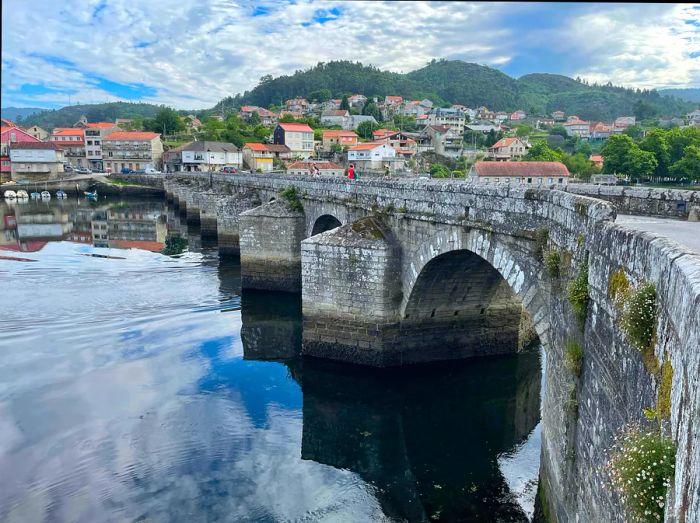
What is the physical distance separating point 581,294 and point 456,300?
30.3 feet

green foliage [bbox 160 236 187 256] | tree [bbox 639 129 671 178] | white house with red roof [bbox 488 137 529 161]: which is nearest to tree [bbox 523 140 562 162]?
white house with red roof [bbox 488 137 529 161]

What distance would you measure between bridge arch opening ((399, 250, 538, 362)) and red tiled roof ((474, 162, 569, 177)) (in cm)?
1985

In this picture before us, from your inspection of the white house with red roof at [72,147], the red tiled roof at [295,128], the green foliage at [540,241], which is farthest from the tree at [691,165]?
the white house with red roof at [72,147]

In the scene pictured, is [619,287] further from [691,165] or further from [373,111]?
[373,111]

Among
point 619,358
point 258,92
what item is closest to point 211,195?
point 619,358

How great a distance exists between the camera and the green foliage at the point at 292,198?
84.4ft

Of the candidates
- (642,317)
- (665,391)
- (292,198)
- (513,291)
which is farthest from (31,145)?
(665,391)

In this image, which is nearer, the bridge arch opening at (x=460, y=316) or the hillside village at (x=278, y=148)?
the bridge arch opening at (x=460, y=316)

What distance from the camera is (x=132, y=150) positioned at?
9050cm

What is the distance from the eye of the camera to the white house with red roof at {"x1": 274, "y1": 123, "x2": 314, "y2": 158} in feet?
307

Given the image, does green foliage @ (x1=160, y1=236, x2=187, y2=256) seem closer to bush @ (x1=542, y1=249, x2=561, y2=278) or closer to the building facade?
bush @ (x1=542, y1=249, x2=561, y2=278)

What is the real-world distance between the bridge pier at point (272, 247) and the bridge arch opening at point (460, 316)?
996 centimetres

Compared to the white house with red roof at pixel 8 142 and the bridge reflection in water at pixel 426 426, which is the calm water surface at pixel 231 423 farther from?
the white house with red roof at pixel 8 142

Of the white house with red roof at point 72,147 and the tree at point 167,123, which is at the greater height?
the tree at point 167,123
